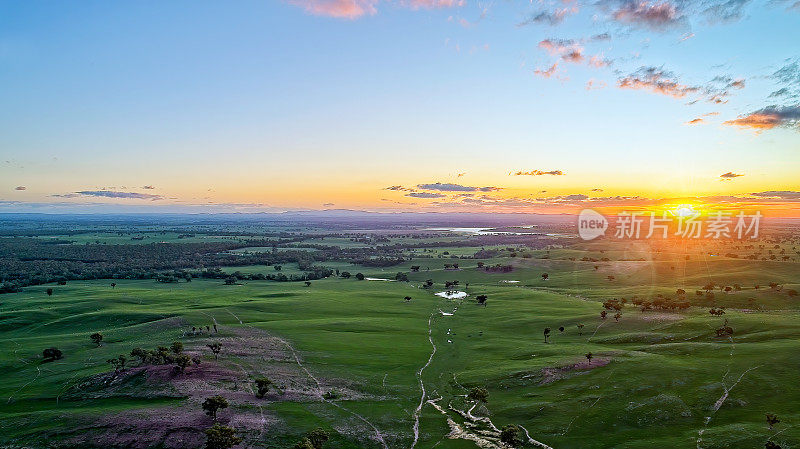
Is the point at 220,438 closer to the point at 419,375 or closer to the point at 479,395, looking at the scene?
the point at 479,395

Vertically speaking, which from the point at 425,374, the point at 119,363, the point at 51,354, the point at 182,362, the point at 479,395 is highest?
the point at 182,362

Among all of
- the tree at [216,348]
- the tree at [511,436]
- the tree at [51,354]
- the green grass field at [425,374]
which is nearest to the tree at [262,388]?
the green grass field at [425,374]

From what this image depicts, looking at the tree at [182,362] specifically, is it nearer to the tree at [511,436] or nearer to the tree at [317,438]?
the tree at [317,438]

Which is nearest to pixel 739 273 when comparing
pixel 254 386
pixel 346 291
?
pixel 346 291

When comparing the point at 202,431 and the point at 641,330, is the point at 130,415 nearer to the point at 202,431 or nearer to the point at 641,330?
the point at 202,431

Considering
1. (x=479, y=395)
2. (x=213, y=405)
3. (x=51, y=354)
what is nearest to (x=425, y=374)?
(x=479, y=395)

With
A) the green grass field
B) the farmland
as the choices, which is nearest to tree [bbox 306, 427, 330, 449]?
the farmland
